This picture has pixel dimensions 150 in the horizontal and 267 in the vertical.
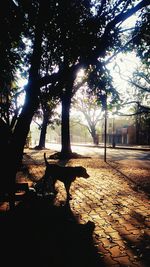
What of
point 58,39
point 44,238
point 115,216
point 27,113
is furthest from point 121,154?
point 44,238

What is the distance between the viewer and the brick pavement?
143 inches

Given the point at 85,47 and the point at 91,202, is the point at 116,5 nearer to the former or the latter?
the point at 85,47

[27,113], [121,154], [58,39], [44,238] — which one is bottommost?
[44,238]

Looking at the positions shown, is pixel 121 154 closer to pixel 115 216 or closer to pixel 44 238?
pixel 115 216

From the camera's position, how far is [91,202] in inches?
249

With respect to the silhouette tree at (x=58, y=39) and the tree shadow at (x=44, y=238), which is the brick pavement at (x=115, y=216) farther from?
the silhouette tree at (x=58, y=39)

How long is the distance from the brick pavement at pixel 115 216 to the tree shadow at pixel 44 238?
235mm

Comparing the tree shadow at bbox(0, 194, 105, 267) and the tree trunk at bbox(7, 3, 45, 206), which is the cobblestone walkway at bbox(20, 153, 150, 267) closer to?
the tree shadow at bbox(0, 194, 105, 267)

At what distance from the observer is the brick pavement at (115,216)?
143 inches

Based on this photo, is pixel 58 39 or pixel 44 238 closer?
pixel 44 238

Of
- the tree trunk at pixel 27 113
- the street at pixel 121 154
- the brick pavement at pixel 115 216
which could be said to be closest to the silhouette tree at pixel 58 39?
the tree trunk at pixel 27 113

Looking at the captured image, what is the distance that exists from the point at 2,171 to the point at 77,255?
9.91 ft

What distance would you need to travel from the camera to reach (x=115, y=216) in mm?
5289

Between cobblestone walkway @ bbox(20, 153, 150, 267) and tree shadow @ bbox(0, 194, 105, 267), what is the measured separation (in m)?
0.25
